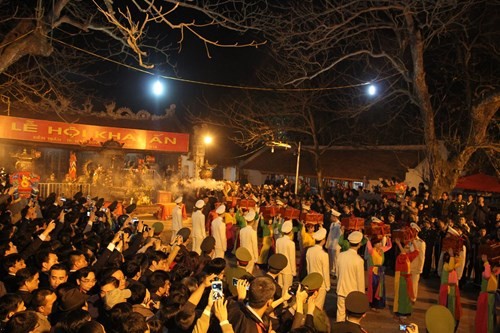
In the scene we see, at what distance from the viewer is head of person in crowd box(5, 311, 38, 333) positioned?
3307 millimetres

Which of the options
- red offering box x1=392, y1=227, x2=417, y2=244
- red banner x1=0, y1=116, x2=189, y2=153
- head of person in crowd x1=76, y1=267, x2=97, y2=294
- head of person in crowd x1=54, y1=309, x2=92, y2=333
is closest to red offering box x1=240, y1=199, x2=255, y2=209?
red offering box x1=392, y1=227, x2=417, y2=244

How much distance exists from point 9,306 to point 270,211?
9557 millimetres

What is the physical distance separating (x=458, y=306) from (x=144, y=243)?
18.1 feet

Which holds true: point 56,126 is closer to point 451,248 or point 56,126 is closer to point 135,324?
point 451,248

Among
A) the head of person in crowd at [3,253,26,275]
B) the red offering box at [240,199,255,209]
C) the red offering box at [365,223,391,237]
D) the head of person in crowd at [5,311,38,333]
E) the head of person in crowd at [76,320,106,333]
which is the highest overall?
the red offering box at [240,199,255,209]

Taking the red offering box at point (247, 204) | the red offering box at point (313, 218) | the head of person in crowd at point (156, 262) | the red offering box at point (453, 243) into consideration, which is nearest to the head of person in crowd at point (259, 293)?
the head of person in crowd at point (156, 262)

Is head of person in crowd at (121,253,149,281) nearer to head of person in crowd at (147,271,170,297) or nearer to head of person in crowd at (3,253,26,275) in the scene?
head of person in crowd at (147,271,170,297)

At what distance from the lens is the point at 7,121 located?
63.8 ft

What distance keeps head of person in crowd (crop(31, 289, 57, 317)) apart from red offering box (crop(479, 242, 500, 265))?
7784mm

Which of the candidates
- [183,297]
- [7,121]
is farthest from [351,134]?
[183,297]

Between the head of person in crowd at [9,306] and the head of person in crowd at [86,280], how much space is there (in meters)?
0.78

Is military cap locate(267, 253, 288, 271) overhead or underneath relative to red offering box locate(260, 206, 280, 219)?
underneath

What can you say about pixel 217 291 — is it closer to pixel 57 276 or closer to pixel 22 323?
pixel 22 323

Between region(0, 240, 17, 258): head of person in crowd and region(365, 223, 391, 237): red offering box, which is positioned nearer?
region(0, 240, 17, 258): head of person in crowd
